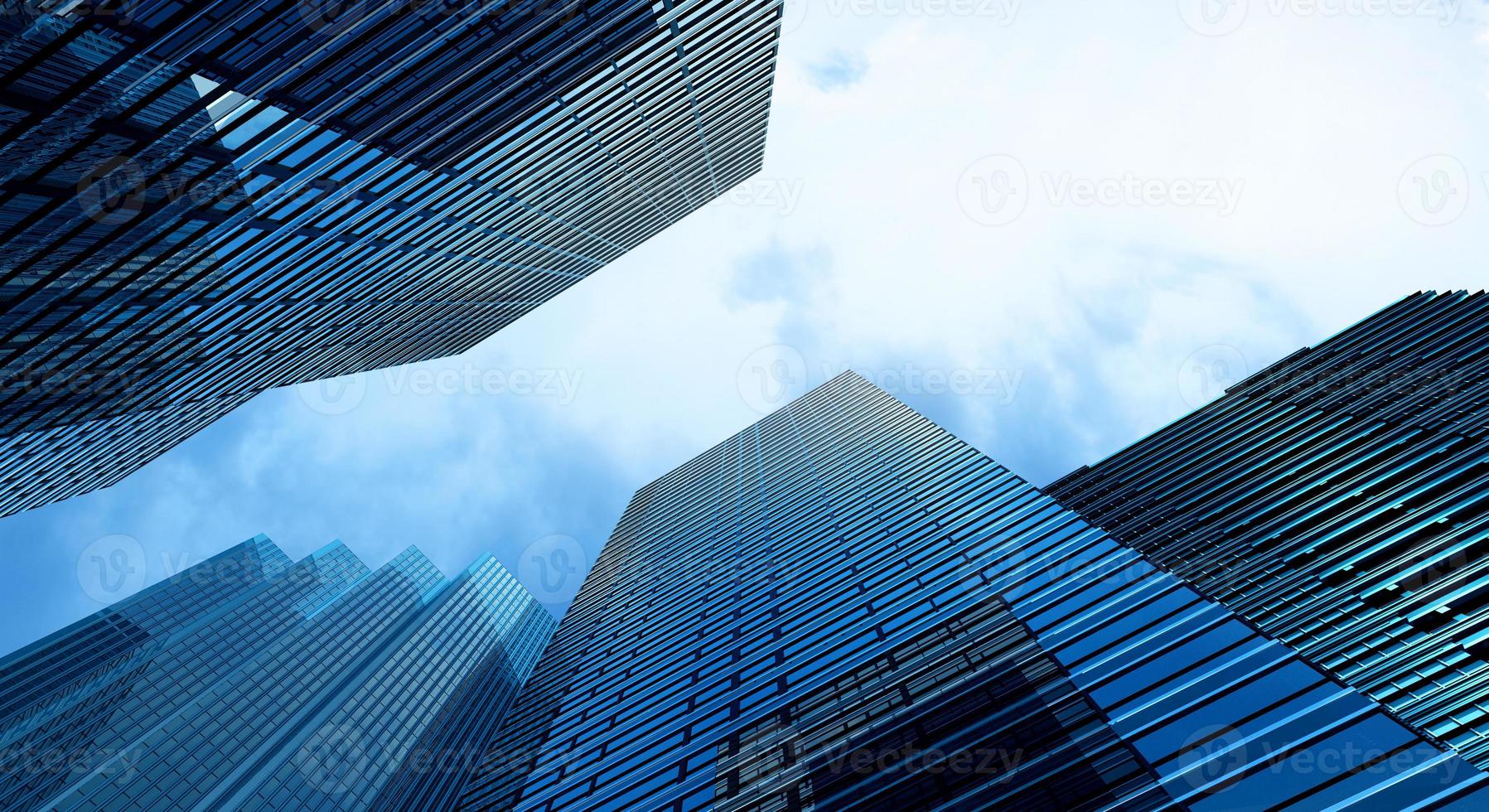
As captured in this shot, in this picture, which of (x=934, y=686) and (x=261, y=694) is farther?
(x=261, y=694)

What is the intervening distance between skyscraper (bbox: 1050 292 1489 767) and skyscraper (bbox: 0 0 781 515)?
3095 cm

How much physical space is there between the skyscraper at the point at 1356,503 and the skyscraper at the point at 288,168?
3095cm

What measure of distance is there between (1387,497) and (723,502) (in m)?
41.6

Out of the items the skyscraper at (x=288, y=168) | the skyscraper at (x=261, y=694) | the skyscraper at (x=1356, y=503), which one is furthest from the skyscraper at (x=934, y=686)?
the skyscraper at (x=261, y=694)

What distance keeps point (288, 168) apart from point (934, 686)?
75.4 ft

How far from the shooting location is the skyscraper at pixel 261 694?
3319 inches

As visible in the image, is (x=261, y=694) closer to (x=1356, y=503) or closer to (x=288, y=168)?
(x=288, y=168)

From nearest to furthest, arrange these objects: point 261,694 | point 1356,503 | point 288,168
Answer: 1. point 288,168
2. point 1356,503
3. point 261,694

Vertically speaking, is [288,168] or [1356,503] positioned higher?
[288,168]

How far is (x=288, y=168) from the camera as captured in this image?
24125 mm

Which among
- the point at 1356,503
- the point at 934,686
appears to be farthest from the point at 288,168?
the point at 1356,503

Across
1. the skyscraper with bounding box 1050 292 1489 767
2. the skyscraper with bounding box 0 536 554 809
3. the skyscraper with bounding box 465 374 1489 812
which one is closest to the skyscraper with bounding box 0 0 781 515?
the skyscraper with bounding box 465 374 1489 812

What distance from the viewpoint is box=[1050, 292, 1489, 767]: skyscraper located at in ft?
86.1

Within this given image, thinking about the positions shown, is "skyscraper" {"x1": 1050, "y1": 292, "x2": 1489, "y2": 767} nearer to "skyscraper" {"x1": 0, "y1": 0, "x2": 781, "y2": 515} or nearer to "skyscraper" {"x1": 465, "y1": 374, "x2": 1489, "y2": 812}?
"skyscraper" {"x1": 465, "y1": 374, "x2": 1489, "y2": 812}
